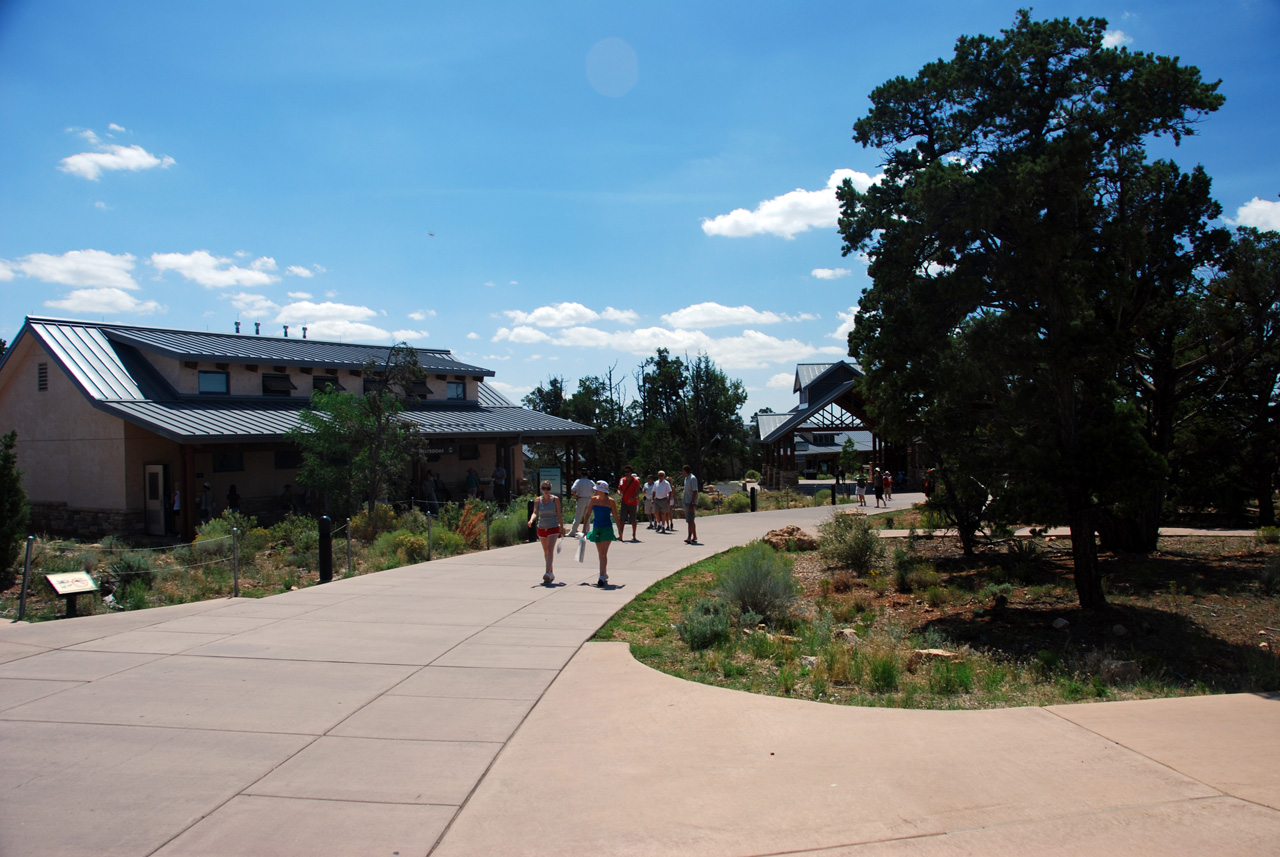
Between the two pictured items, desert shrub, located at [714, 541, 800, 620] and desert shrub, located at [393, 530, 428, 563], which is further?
desert shrub, located at [393, 530, 428, 563]

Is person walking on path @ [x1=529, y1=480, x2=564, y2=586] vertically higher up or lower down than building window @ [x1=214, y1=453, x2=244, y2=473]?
lower down

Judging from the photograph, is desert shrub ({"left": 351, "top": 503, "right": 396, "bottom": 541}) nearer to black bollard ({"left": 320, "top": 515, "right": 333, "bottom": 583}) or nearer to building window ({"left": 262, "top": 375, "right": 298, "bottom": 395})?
black bollard ({"left": 320, "top": 515, "right": 333, "bottom": 583})

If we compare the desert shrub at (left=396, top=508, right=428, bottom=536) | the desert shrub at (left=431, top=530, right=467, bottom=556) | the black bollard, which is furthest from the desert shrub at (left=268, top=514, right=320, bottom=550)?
the black bollard

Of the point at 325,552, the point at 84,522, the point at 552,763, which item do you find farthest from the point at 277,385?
the point at 552,763

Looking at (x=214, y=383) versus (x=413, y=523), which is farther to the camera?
(x=214, y=383)

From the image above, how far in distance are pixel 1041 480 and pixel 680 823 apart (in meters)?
7.35

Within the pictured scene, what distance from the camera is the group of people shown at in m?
11.7

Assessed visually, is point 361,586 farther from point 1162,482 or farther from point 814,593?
point 1162,482

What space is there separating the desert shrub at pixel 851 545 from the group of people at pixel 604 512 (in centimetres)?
381

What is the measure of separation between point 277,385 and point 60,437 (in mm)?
6316

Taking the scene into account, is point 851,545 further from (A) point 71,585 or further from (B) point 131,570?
(B) point 131,570

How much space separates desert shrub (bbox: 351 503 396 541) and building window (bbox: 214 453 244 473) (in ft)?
25.7

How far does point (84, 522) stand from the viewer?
910 inches

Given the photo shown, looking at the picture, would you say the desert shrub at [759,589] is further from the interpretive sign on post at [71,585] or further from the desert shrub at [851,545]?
the interpretive sign on post at [71,585]
